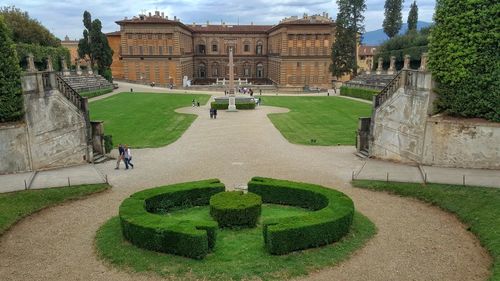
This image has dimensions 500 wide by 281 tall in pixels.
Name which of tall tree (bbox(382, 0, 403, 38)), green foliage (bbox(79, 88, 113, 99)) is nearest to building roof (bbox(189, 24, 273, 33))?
tall tree (bbox(382, 0, 403, 38))

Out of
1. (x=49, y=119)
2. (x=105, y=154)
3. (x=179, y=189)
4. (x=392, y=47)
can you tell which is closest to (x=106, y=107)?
(x=105, y=154)

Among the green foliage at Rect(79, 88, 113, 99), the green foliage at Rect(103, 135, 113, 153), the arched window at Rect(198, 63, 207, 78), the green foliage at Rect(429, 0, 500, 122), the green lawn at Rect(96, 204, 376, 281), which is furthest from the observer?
the arched window at Rect(198, 63, 207, 78)

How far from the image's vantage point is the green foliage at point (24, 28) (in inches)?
2454

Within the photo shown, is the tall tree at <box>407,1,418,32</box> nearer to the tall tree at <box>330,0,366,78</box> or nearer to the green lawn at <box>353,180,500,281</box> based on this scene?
the tall tree at <box>330,0,366,78</box>

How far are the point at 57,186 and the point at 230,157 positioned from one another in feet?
33.4

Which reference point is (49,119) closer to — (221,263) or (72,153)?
(72,153)

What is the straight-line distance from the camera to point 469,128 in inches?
795

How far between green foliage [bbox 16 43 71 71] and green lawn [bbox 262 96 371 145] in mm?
32094

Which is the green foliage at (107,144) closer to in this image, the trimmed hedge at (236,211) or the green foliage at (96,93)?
the trimmed hedge at (236,211)

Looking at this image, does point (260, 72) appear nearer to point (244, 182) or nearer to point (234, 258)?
point (244, 182)

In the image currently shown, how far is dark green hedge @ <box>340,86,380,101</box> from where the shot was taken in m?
57.3

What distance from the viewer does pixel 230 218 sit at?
14.4 metres

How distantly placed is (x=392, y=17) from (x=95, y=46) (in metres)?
55.9

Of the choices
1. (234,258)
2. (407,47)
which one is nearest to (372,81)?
(407,47)
